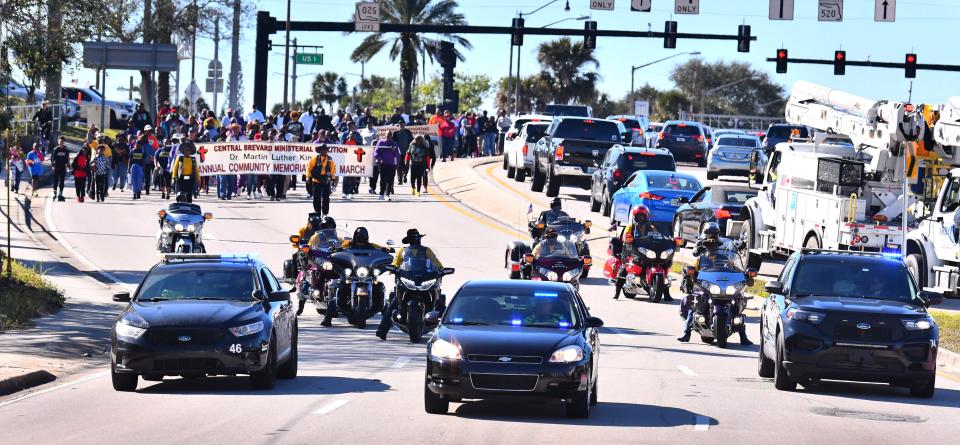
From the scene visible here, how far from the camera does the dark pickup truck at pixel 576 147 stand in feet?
151

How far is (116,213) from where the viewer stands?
140 ft

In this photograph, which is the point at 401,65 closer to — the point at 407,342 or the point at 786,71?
the point at 786,71

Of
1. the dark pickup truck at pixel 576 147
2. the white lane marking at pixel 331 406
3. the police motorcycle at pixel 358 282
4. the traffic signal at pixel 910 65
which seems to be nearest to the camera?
the white lane marking at pixel 331 406

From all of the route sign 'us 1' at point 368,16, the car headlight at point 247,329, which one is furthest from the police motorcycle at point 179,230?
the route sign 'us 1' at point 368,16

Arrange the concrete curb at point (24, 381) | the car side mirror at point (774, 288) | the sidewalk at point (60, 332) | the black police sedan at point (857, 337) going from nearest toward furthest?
1. the concrete curb at point (24, 381)
2. the black police sedan at point (857, 337)
3. the car side mirror at point (774, 288)
4. the sidewalk at point (60, 332)

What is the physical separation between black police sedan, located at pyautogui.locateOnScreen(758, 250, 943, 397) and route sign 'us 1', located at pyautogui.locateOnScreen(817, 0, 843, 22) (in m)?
38.3

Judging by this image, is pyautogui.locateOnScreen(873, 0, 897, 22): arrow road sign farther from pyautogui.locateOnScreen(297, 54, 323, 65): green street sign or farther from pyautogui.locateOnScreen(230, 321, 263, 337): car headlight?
pyautogui.locateOnScreen(230, 321, 263, 337): car headlight

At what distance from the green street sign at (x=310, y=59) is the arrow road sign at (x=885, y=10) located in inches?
1247

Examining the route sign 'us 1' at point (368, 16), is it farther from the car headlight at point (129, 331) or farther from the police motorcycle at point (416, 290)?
the car headlight at point (129, 331)

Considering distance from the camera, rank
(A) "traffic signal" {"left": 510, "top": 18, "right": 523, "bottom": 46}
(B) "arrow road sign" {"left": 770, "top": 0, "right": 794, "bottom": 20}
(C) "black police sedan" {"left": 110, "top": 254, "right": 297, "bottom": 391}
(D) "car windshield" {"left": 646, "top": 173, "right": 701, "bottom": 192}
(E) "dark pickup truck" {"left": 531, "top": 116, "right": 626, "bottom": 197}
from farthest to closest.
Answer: (A) "traffic signal" {"left": 510, "top": 18, "right": 523, "bottom": 46} → (B) "arrow road sign" {"left": 770, "top": 0, "right": 794, "bottom": 20} → (E) "dark pickup truck" {"left": 531, "top": 116, "right": 626, "bottom": 197} → (D) "car windshield" {"left": 646, "top": 173, "right": 701, "bottom": 192} → (C) "black police sedan" {"left": 110, "top": 254, "right": 297, "bottom": 391}

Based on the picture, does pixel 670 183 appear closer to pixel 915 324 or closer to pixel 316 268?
pixel 316 268

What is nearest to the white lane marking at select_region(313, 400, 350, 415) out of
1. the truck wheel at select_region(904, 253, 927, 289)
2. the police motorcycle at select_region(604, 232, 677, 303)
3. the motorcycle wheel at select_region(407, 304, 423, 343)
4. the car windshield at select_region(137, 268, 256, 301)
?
the car windshield at select_region(137, 268, 256, 301)

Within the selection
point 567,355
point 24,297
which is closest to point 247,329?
point 567,355

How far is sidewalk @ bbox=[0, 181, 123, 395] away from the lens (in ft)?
63.3
